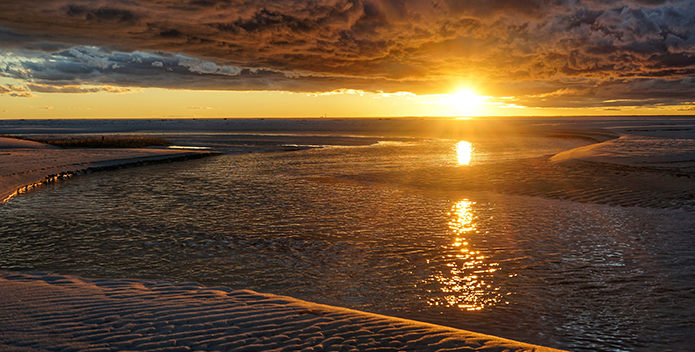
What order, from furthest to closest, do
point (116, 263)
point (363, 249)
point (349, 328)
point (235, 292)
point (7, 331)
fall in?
point (363, 249), point (116, 263), point (235, 292), point (349, 328), point (7, 331)

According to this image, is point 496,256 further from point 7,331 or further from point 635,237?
point 7,331

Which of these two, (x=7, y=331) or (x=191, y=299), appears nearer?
(x=7, y=331)

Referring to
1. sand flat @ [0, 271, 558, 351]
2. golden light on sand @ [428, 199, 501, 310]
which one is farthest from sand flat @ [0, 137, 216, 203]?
golden light on sand @ [428, 199, 501, 310]

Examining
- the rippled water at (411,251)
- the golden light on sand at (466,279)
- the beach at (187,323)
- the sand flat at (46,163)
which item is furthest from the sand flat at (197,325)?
the sand flat at (46,163)

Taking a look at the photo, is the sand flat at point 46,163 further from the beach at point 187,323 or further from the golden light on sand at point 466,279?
the golden light on sand at point 466,279

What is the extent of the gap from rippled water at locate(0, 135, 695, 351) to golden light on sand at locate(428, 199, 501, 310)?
0.14ft

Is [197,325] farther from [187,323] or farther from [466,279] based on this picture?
[466,279]

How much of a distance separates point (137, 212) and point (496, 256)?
1260 centimetres

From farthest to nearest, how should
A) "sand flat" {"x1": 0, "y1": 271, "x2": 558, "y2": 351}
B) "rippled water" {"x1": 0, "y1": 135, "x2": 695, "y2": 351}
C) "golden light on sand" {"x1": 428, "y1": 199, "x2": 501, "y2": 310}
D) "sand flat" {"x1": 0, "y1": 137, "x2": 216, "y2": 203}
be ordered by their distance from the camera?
"sand flat" {"x1": 0, "y1": 137, "x2": 216, "y2": 203}, "golden light on sand" {"x1": 428, "y1": 199, "x2": 501, "y2": 310}, "rippled water" {"x1": 0, "y1": 135, "x2": 695, "y2": 351}, "sand flat" {"x1": 0, "y1": 271, "x2": 558, "y2": 351}

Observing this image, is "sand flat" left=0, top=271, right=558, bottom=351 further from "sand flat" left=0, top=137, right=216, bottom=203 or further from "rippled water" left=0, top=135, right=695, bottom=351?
"sand flat" left=0, top=137, right=216, bottom=203

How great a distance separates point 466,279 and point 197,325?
5.57 meters

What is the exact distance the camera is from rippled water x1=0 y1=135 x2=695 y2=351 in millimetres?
7777

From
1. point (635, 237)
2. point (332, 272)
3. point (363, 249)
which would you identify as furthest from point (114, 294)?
point (635, 237)

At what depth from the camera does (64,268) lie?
10.0 meters
